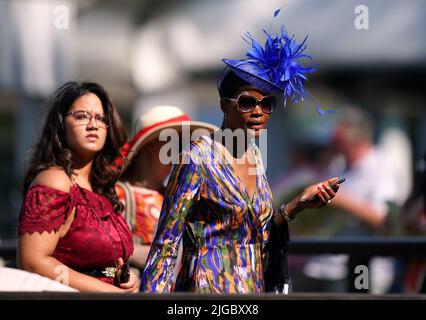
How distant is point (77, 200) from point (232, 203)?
65cm

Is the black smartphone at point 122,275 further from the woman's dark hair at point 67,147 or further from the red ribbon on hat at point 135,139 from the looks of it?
the red ribbon on hat at point 135,139

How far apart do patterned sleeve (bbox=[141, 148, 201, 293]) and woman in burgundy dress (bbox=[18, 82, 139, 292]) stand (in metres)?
0.39

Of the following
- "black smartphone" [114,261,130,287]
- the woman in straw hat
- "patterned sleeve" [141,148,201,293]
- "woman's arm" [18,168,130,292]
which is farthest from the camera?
the woman in straw hat

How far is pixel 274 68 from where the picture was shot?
10.8 feet

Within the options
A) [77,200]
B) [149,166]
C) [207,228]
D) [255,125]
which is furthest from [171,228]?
[149,166]

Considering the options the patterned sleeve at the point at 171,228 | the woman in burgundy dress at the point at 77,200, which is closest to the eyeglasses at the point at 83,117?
the woman in burgundy dress at the point at 77,200

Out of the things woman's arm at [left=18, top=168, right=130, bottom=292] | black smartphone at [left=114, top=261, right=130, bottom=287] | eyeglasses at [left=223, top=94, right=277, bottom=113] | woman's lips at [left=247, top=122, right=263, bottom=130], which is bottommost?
black smartphone at [left=114, top=261, right=130, bottom=287]

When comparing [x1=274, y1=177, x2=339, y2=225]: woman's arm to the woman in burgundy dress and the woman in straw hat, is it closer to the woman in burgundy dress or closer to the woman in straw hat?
the woman in burgundy dress

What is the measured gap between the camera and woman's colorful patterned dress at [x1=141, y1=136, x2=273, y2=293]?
3.17 m

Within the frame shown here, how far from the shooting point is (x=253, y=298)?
2.89 meters

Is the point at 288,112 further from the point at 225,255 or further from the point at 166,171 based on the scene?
the point at 225,255

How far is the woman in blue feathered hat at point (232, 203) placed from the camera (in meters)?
3.18

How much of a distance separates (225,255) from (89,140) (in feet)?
2.56

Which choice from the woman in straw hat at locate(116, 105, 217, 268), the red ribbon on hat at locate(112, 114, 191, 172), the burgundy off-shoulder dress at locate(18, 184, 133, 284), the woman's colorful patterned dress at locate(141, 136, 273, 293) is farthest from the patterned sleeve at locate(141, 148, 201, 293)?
the woman in straw hat at locate(116, 105, 217, 268)
